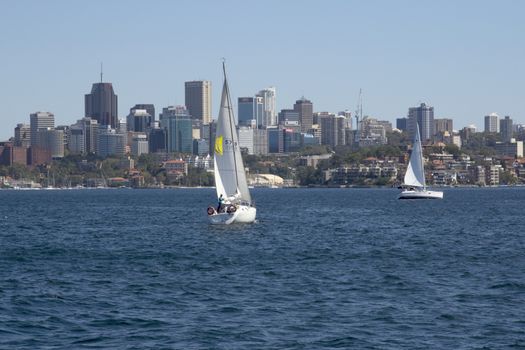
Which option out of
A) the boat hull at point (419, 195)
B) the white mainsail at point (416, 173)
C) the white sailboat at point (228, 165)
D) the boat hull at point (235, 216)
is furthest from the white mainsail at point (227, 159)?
the white mainsail at point (416, 173)

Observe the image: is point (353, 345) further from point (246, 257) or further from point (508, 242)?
point (508, 242)

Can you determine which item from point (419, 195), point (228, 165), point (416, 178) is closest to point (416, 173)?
point (416, 178)

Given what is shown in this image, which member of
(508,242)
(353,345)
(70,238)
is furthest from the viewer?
(70,238)

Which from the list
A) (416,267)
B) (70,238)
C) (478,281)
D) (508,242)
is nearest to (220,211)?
(70,238)

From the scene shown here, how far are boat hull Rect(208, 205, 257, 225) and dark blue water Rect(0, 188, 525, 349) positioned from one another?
2.13 m

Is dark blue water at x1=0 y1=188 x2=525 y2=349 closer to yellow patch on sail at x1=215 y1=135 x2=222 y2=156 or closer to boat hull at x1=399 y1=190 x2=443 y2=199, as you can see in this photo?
yellow patch on sail at x1=215 y1=135 x2=222 y2=156

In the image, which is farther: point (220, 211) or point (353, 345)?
point (220, 211)

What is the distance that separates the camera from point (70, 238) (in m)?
69.8

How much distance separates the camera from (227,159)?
7619cm

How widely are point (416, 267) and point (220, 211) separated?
2686 cm

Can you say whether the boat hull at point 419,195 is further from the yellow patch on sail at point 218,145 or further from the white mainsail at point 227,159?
the yellow patch on sail at point 218,145

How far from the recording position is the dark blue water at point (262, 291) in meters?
32.2

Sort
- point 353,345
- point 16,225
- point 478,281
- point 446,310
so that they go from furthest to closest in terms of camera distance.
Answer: point 16,225 → point 478,281 → point 446,310 → point 353,345

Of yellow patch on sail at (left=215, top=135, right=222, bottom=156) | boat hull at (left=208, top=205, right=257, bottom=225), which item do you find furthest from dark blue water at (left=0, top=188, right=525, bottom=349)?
yellow patch on sail at (left=215, top=135, right=222, bottom=156)
